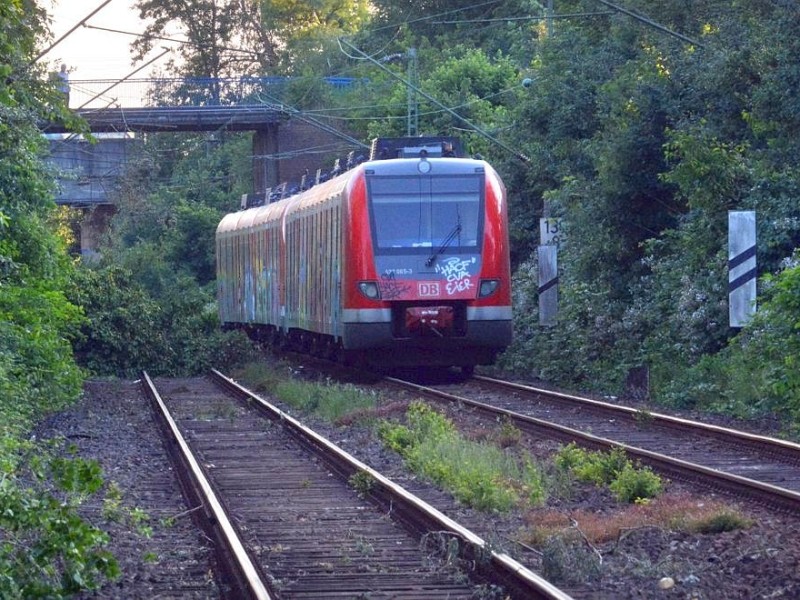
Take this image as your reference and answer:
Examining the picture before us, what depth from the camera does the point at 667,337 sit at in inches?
805

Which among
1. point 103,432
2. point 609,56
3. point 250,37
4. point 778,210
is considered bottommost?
point 103,432

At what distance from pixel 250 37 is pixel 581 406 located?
55.5 m

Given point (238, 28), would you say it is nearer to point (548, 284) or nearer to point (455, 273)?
point (548, 284)

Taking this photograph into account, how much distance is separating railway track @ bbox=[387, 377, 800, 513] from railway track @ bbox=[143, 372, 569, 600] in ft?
7.90

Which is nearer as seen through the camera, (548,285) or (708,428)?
(708,428)

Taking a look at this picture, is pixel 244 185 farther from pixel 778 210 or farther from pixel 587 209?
pixel 778 210

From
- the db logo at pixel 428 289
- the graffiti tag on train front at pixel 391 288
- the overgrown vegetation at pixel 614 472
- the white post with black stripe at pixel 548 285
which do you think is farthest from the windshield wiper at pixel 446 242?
the overgrown vegetation at pixel 614 472

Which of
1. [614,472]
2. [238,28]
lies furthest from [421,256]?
[238,28]

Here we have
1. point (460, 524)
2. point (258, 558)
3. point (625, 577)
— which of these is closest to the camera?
point (625, 577)

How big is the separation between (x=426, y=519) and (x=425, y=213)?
1087 cm

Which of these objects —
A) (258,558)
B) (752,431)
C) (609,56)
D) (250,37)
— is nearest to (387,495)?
(258,558)

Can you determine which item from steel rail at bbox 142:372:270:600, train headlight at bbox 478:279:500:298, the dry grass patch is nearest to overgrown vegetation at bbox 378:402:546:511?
the dry grass patch

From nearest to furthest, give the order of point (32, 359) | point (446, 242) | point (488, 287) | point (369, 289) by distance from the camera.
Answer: point (32, 359), point (369, 289), point (446, 242), point (488, 287)

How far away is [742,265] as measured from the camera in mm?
17328
